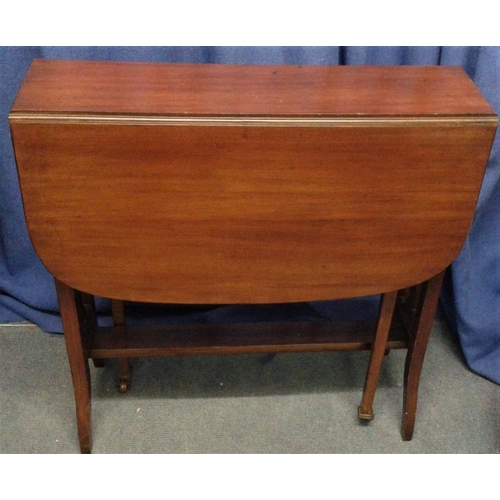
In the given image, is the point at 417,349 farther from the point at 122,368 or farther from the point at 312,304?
the point at 122,368

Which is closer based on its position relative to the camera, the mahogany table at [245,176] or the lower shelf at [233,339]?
the mahogany table at [245,176]

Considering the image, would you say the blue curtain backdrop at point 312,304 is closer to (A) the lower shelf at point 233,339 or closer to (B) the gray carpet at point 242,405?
(B) the gray carpet at point 242,405

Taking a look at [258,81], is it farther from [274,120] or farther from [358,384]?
[358,384]

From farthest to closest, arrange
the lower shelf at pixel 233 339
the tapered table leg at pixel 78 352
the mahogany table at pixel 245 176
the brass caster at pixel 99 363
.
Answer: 1. the brass caster at pixel 99 363
2. the lower shelf at pixel 233 339
3. the tapered table leg at pixel 78 352
4. the mahogany table at pixel 245 176

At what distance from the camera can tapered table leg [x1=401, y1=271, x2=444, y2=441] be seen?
1514 millimetres

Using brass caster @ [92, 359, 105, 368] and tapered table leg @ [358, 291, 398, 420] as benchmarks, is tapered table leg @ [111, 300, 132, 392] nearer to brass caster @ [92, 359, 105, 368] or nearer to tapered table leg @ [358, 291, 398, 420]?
brass caster @ [92, 359, 105, 368]

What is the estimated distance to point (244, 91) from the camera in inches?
51.6

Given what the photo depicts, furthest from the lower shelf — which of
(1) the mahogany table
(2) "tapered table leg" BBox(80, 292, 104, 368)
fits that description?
(1) the mahogany table

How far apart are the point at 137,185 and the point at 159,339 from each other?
521mm

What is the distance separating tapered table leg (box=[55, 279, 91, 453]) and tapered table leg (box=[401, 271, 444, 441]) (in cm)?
76

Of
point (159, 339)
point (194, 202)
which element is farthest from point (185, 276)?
point (159, 339)

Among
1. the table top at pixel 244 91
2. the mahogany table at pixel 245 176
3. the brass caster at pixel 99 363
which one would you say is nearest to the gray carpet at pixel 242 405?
the brass caster at pixel 99 363

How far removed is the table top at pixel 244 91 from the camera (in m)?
1.22

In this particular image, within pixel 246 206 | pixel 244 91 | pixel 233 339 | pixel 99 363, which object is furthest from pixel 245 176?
pixel 99 363
